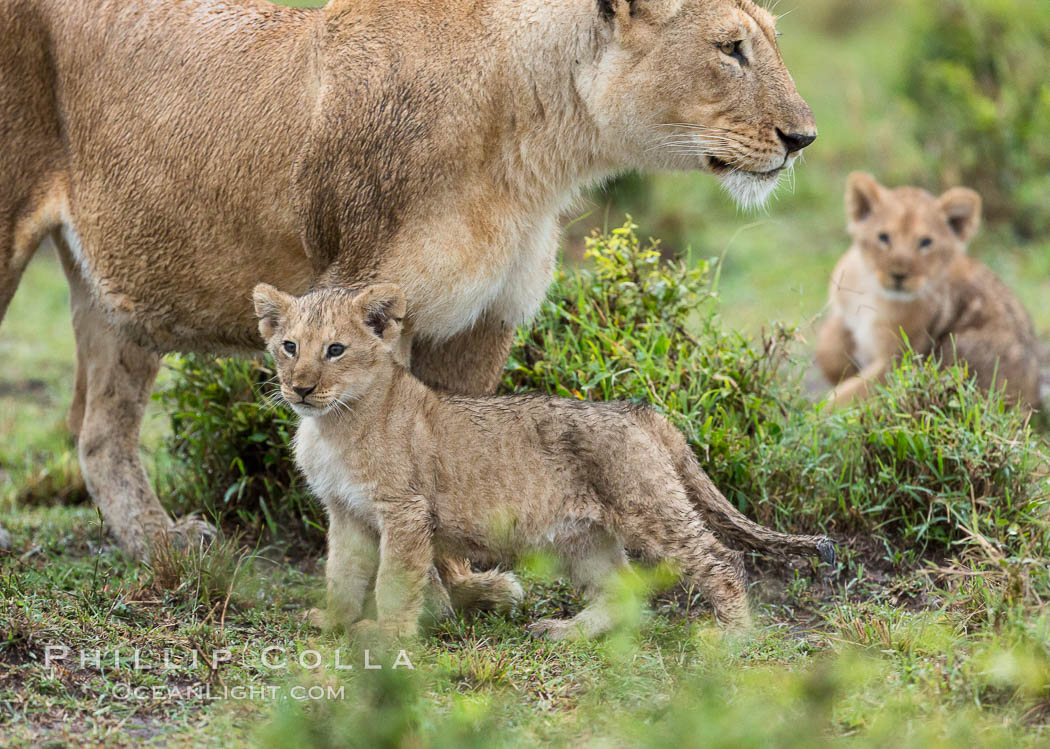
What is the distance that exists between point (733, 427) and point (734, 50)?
5.14ft

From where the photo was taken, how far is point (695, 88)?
437cm

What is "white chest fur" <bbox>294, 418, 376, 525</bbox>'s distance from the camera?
13.9ft

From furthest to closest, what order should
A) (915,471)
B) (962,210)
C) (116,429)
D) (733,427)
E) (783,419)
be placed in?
1. (962,210)
2. (116,429)
3. (783,419)
4. (733,427)
5. (915,471)

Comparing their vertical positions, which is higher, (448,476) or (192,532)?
(448,476)

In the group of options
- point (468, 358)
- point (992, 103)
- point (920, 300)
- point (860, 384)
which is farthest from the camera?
point (992, 103)

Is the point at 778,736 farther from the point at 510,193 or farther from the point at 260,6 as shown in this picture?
the point at 260,6

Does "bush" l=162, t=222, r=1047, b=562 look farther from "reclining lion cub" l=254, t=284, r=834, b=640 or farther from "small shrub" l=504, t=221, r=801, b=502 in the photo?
"reclining lion cub" l=254, t=284, r=834, b=640

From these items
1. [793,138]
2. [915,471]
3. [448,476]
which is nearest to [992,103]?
[915,471]

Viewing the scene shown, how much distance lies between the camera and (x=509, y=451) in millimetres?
4324

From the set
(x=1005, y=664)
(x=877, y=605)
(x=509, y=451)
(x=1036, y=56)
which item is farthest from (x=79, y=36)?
(x=1036, y=56)

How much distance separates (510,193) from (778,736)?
208 cm

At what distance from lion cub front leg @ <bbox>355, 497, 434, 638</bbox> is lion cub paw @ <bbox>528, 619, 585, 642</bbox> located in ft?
1.60

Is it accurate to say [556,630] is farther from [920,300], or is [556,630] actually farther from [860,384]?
[920,300]

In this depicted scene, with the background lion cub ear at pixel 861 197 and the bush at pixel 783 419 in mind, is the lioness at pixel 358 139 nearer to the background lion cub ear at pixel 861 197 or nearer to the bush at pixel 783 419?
the bush at pixel 783 419
